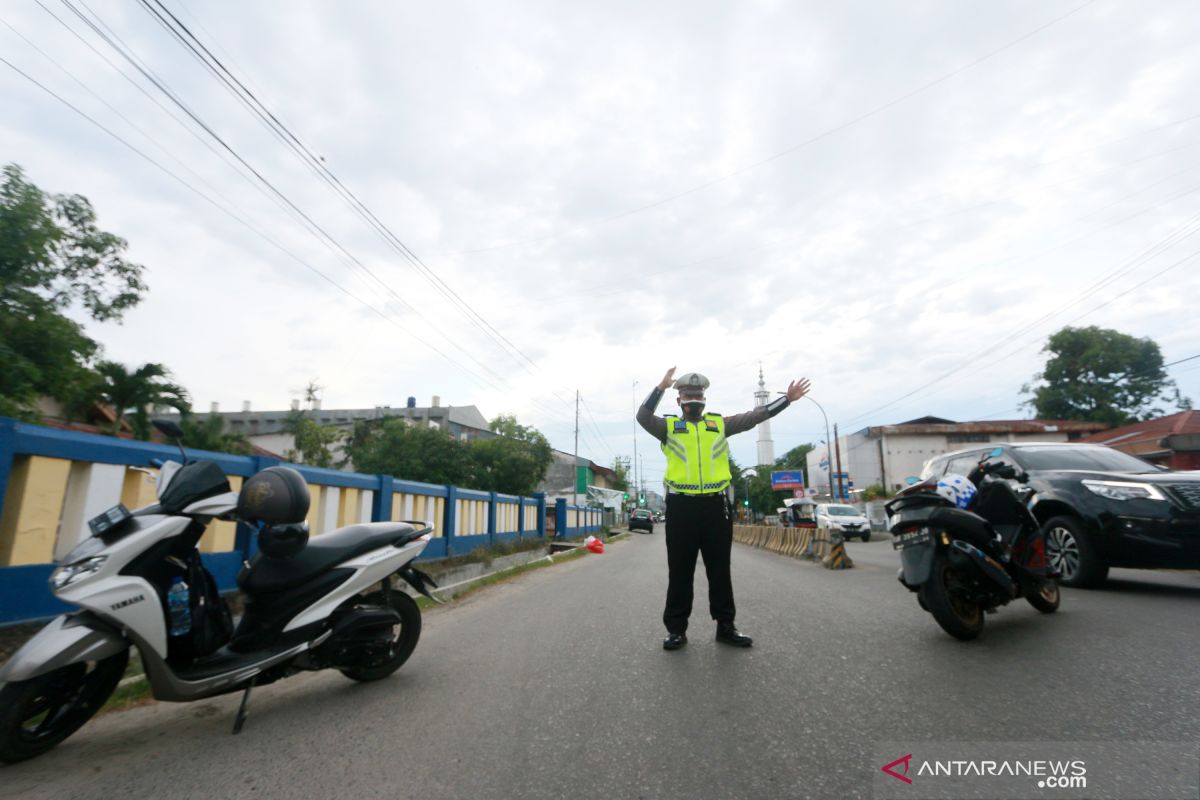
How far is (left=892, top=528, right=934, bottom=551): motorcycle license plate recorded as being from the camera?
407 cm

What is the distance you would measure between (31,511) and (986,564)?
236 inches

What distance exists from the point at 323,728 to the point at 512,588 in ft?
19.4

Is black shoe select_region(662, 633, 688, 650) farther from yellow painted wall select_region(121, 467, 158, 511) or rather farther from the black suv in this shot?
yellow painted wall select_region(121, 467, 158, 511)

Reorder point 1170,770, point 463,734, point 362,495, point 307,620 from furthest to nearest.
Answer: point 362,495 < point 307,620 < point 463,734 < point 1170,770

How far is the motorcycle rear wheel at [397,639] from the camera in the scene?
363 cm

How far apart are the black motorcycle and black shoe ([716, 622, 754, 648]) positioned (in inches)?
45.2

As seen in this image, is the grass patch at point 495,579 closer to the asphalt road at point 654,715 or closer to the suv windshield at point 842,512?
the asphalt road at point 654,715

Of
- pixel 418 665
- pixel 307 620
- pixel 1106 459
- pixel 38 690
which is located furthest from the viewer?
pixel 1106 459

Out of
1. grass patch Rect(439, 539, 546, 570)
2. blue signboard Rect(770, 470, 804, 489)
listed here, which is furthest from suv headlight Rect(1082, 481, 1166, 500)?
blue signboard Rect(770, 470, 804, 489)

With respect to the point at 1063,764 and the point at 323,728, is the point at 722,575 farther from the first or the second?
the point at 323,728

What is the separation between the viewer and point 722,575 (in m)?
4.22

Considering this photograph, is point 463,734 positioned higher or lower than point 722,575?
lower

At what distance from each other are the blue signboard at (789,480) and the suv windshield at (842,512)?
136 ft

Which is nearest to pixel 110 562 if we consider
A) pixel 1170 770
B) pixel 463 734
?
pixel 463 734
